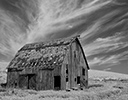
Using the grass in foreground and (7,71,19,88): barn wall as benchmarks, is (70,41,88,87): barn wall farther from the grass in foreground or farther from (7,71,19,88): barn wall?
(7,71,19,88): barn wall

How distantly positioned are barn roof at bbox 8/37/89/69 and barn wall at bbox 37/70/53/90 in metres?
0.70

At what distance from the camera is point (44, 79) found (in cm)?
2144

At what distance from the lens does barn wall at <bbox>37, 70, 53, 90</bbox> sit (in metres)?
21.0

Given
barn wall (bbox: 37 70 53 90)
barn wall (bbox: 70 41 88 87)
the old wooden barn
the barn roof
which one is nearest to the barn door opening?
→ the old wooden barn

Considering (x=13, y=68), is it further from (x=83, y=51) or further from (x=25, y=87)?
(x=83, y=51)

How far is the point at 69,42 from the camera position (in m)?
23.3

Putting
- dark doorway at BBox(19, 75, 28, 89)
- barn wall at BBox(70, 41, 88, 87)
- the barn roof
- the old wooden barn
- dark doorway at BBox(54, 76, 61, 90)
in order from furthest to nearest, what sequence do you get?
barn wall at BBox(70, 41, 88, 87), dark doorway at BBox(19, 75, 28, 89), the barn roof, dark doorway at BBox(54, 76, 61, 90), the old wooden barn

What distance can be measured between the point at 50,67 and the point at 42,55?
329 centimetres

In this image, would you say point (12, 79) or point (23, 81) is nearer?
point (23, 81)

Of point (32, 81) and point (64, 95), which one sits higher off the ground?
point (32, 81)

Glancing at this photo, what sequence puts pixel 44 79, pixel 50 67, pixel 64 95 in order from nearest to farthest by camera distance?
pixel 64 95
pixel 50 67
pixel 44 79

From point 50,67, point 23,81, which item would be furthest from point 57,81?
point 23,81

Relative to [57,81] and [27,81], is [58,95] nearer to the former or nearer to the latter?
[57,81]

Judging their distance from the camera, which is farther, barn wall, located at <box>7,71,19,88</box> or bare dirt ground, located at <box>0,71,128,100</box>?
barn wall, located at <box>7,71,19,88</box>
